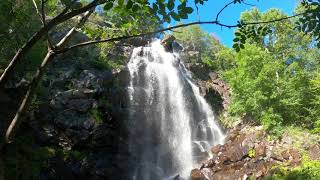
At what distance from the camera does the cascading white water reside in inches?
882

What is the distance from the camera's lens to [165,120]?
25.5m

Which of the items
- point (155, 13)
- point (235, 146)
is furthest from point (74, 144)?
point (155, 13)

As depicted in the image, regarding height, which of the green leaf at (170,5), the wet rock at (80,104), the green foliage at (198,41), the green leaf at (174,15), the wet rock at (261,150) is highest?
the green foliage at (198,41)

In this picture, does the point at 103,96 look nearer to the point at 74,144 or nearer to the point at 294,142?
the point at 74,144

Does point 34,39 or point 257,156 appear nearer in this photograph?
point 34,39

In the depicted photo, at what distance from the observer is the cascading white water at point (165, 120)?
882 inches

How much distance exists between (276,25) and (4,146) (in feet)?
113

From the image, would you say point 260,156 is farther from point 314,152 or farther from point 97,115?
point 97,115

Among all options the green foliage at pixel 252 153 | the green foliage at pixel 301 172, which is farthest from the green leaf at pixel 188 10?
the green foliage at pixel 252 153

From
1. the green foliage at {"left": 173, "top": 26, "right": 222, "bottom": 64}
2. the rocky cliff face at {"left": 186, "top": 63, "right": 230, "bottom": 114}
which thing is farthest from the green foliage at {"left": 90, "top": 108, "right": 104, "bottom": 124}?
the green foliage at {"left": 173, "top": 26, "right": 222, "bottom": 64}

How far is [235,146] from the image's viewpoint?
22.0 metres

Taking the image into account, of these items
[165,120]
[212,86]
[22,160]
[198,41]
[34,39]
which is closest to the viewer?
[34,39]

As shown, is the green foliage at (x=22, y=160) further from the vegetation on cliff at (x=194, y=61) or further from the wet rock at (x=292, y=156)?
the wet rock at (x=292, y=156)

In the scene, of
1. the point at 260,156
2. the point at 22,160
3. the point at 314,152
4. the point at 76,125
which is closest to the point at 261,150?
the point at 260,156
